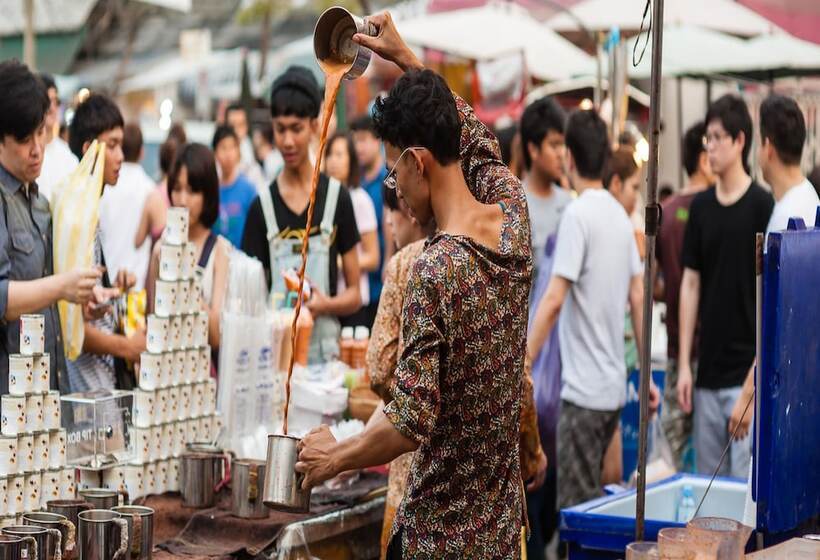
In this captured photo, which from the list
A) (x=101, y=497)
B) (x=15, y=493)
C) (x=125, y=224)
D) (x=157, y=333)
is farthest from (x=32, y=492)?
(x=125, y=224)

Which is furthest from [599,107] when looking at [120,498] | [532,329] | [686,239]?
[120,498]

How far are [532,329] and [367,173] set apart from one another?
469 centimetres

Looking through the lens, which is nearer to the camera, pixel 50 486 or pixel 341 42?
pixel 341 42

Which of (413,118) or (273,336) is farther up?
(413,118)

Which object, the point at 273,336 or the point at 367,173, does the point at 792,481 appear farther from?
the point at 367,173

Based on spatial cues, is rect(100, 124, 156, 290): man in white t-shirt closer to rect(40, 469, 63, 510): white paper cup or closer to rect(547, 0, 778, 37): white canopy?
rect(40, 469, 63, 510): white paper cup

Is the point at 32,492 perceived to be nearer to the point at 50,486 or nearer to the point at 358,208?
the point at 50,486

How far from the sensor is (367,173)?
10.3 metres

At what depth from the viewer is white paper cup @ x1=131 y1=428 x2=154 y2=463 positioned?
14.3 feet

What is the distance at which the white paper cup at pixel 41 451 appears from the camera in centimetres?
387

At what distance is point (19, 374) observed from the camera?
12.5ft

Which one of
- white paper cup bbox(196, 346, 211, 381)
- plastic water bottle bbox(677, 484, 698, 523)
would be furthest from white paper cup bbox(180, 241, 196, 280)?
plastic water bottle bbox(677, 484, 698, 523)

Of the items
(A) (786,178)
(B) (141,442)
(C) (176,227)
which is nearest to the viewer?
(B) (141,442)

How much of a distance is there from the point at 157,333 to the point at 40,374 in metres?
0.64
